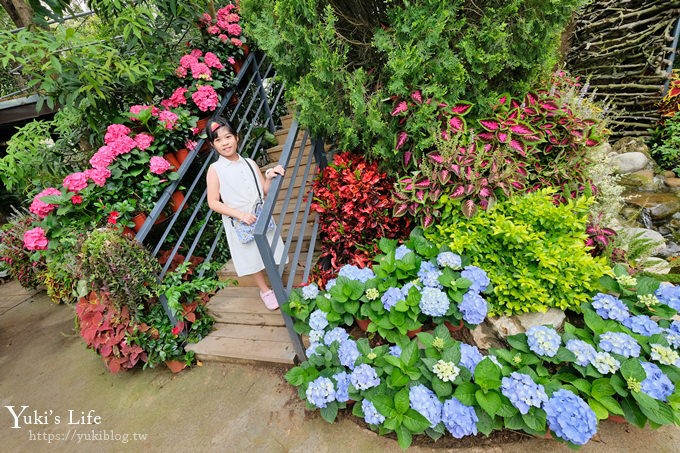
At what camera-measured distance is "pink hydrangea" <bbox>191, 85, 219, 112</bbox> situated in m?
2.72

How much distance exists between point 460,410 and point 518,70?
7.91ft

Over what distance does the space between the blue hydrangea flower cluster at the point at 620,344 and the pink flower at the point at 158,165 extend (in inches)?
124

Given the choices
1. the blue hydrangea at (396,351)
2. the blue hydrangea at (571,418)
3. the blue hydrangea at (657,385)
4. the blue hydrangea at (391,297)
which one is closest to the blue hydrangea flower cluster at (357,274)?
the blue hydrangea at (391,297)

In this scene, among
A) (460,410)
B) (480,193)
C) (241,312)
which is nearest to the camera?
(460,410)

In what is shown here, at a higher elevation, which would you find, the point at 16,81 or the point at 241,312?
the point at 16,81

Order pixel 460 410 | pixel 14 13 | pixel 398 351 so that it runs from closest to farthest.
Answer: pixel 460 410, pixel 398 351, pixel 14 13

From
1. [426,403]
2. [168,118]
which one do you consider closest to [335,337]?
[426,403]

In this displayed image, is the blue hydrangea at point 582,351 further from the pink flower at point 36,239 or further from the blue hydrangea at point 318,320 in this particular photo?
the pink flower at point 36,239

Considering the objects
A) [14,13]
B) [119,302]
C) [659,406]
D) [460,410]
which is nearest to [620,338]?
[659,406]

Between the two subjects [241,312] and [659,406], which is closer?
[659,406]

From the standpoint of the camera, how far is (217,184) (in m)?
2.16

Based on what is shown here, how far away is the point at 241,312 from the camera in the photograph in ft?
8.66

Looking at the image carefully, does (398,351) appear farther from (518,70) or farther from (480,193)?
(518,70)

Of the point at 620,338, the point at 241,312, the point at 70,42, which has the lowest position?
the point at 241,312
